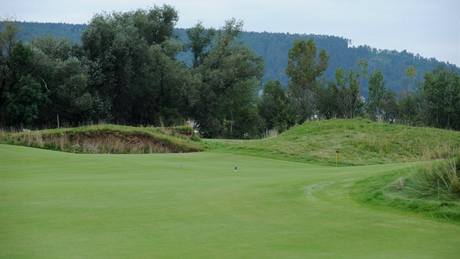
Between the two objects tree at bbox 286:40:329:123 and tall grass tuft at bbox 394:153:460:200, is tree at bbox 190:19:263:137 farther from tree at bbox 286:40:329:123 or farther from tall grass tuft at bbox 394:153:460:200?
tall grass tuft at bbox 394:153:460:200

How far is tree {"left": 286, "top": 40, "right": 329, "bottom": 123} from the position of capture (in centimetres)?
9075

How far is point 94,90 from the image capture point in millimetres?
62625

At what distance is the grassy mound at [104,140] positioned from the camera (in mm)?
33688

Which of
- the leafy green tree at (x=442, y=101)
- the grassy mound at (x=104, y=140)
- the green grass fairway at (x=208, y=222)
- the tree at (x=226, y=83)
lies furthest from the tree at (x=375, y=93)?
the green grass fairway at (x=208, y=222)

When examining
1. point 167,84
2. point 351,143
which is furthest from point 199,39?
point 351,143

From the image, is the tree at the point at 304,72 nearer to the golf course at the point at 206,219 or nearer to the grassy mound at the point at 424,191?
the golf course at the point at 206,219

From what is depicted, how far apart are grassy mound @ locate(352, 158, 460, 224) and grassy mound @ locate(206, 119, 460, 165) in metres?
16.1

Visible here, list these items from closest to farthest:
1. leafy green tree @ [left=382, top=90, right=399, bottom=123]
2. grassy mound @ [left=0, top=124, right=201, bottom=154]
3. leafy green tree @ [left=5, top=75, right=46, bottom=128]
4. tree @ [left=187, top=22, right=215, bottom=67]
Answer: grassy mound @ [left=0, top=124, right=201, bottom=154] < leafy green tree @ [left=5, top=75, right=46, bottom=128] < tree @ [left=187, top=22, right=215, bottom=67] < leafy green tree @ [left=382, top=90, right=399, bottom=123]

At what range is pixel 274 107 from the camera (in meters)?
91.6

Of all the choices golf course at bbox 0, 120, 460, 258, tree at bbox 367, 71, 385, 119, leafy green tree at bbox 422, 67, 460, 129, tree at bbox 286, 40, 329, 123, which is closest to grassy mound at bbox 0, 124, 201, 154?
golf course at bbox 0, 120, 460, 258

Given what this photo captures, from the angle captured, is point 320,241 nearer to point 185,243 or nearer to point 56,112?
point 185,243

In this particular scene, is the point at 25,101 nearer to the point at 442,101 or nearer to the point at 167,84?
the point at 167,84

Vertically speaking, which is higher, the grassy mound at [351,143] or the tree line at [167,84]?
the tree line at [167,84]

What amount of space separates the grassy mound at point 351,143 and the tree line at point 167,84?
15.5 meters
